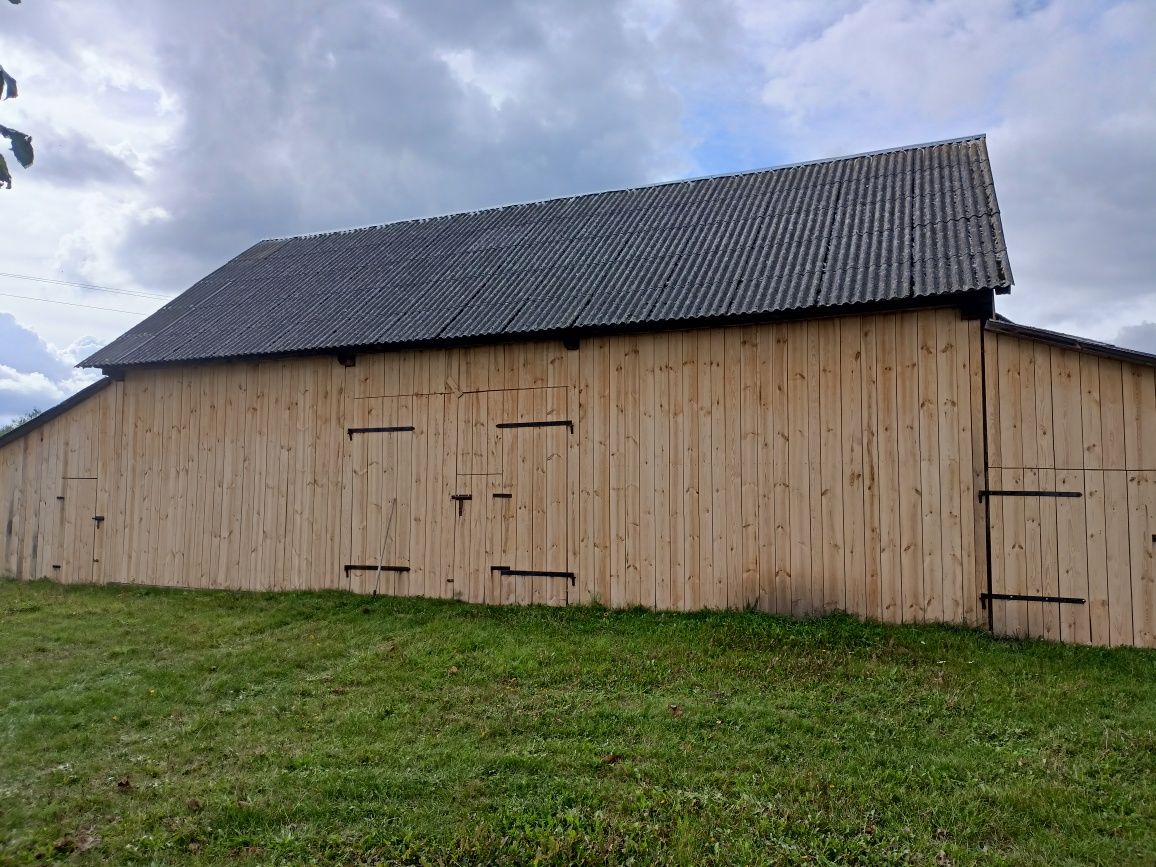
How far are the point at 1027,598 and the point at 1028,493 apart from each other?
88cm

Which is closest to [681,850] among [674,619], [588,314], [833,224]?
[674,619]

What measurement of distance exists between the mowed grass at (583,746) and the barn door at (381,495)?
6.07 feet

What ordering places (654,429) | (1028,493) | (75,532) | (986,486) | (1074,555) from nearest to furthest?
(1074,555) → (1028,493) → (986,486) → (654,429) → (75,532)

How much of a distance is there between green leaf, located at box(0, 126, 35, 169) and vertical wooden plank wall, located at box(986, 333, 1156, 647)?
6919mm

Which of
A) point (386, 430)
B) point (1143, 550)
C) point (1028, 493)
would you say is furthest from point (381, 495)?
point (1143, 550)

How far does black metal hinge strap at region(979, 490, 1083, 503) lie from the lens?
6.56m

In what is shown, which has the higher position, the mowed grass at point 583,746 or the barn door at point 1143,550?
the barn door at point 1143,550

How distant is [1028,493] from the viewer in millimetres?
6680

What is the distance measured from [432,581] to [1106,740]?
6.40m

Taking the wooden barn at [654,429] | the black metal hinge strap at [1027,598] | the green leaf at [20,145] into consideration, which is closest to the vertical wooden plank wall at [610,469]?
the wooden barn at [654,429]

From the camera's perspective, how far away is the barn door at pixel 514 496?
8.34 meters

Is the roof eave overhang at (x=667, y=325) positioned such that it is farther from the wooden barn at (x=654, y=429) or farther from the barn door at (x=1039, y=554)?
the barn door at (x=1039, y=554)

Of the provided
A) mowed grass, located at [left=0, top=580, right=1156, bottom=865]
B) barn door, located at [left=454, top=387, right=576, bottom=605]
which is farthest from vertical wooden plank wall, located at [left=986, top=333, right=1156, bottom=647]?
barn door, located at [left=454, top=387, right=576, bottom=605]

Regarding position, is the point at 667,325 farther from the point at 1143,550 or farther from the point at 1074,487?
the point at 1143,550
